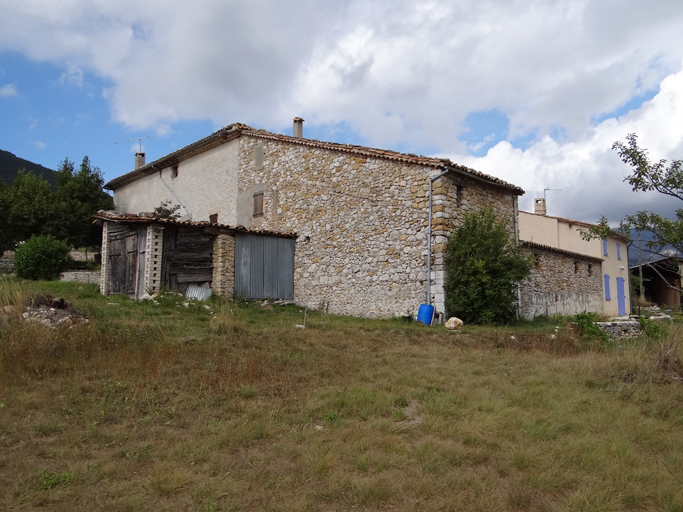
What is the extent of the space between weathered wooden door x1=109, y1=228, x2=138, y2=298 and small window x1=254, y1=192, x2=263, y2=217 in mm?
4684

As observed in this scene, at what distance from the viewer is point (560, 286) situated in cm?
1791

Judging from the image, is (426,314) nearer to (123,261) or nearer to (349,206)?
(349,206)

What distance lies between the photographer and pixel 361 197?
1462 centimetres

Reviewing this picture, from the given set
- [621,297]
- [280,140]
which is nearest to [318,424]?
[280,140]

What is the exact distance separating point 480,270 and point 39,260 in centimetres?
1661

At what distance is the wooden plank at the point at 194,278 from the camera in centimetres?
1429

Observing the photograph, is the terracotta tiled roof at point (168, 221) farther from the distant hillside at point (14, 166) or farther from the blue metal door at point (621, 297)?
the distant hillside at point (14, 166)

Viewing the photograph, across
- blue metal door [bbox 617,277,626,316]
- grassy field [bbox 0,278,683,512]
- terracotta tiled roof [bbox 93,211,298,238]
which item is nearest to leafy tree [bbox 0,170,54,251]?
terracotta tiled roof [bbox 93,211,298,238]

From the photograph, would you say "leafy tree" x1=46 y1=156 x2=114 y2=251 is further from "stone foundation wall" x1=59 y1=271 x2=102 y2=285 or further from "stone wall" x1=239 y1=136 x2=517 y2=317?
"stone wall" x1=239 y1=136 x2=517 y2=317

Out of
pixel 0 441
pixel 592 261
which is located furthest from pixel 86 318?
pixel 592 261

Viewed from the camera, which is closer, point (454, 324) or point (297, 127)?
point (454, 324)

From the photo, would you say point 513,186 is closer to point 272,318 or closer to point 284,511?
point 272,318

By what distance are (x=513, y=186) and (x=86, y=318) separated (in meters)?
12.0

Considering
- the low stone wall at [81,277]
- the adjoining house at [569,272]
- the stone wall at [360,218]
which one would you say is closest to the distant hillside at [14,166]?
the low stone wall at [81,277]
